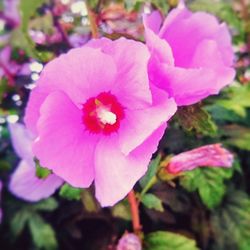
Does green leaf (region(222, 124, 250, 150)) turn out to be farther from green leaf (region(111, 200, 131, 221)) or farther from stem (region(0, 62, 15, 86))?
stem (region(0, 62, 15, 86))

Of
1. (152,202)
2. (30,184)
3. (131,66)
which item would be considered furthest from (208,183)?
(131,66)

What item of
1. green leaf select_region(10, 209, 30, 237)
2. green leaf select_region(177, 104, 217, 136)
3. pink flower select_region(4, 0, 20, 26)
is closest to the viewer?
green leaf select_region(177, 104, 217, 136)

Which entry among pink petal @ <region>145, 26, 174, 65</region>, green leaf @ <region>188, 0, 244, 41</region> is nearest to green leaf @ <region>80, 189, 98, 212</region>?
pink petal @ <region>145, 26, 174, 65</region>

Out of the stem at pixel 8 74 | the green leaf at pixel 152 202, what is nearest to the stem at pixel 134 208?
the green leaf at pixel 152 202

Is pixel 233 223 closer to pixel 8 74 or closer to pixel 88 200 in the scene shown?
pixel 88 200

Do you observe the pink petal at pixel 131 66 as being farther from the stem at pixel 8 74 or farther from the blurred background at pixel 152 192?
the stem at pixel 8 74

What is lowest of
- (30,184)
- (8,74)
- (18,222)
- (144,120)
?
(18,222)
